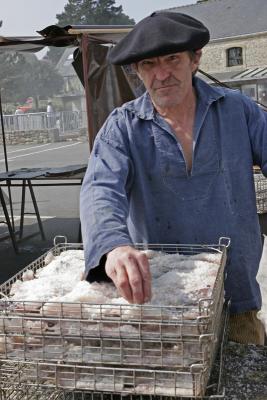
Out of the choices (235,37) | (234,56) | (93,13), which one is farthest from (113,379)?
(93,13)

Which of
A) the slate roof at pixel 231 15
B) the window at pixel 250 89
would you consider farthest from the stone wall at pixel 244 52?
the window at pixel 250 89

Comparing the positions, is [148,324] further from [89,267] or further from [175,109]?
[175,109]

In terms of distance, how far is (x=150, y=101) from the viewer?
191cm

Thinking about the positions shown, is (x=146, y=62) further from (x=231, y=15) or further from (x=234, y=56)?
(x=231, y=15)

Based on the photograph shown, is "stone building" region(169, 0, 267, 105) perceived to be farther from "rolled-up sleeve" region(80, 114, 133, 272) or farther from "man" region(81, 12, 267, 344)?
"rolled-up sleeve" region(80, 114, 133, 272)

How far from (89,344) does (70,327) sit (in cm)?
6

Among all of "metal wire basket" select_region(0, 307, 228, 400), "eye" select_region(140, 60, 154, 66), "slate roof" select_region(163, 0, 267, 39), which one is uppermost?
"slate roof" select_region(163, 0, 267, 39)

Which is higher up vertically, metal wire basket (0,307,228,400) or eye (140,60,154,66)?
eye (140,60,154,66)

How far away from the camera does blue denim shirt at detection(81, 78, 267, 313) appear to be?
1850 millimetres

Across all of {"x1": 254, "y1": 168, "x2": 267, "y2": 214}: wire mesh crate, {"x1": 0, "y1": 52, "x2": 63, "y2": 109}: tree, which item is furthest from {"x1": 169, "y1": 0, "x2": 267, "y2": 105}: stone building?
{"x1": 254, "y1": 168, "x2": 267, "y2": 214}: wire mesh crate

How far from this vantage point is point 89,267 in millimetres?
1422

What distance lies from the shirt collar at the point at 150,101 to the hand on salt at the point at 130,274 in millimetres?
688

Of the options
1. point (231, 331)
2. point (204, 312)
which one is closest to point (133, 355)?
point (204, 312)

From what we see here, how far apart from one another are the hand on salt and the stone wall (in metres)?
41.5
